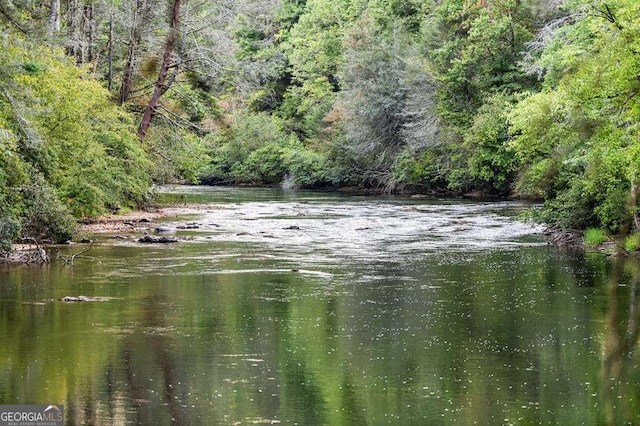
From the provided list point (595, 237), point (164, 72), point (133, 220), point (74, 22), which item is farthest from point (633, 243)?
point (74, 22)

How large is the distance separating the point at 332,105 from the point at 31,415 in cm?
6744

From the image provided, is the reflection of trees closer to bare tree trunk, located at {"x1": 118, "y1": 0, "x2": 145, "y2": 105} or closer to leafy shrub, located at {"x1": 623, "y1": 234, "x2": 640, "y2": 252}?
leafy shrub, located at {"x1": 623, "y1": 234, "x2": 640, "y2": 252}

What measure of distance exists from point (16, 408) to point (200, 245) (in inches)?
760

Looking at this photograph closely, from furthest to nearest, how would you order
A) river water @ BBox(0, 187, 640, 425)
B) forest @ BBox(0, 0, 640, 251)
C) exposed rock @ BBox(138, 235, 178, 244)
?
exposed rock @ BBox(138, 235, 178, 244)
forest @ BBox(0, 0, 640, 251)
river water @ BBox(0, 187, 640, 425)

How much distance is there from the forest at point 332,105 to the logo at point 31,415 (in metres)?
7.75

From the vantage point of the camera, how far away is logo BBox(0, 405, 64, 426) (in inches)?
416

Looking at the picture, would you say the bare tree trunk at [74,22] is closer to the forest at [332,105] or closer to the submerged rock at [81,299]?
the forest at [332,105]

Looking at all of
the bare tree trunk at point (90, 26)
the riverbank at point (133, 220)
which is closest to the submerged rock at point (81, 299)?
the riverbank at point (133, 220)

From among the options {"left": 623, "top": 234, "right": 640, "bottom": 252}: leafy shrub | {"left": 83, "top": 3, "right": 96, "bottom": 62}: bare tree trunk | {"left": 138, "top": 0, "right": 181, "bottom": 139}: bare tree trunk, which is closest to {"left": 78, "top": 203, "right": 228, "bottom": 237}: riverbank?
{"left": 138, "top": 0, "right": 181, "bottom": 139}: bare tree trunk

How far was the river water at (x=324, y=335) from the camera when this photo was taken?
12.0 m

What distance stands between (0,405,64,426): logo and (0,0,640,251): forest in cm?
775

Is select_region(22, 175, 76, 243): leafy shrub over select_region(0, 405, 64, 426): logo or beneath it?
over

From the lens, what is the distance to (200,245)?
30.5 m

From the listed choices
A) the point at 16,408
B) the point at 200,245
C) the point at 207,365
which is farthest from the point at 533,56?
the point at 16,408
